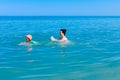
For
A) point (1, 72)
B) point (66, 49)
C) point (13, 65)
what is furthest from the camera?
point (66, 49)

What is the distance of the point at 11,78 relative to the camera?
8.32m

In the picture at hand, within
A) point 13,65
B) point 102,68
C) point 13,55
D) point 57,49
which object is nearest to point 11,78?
point 13,65

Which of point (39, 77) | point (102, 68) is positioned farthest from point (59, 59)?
point (39, 77)

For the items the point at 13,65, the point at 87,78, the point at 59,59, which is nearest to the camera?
the point at 87,78

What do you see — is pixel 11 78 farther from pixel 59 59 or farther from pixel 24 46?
pixel 24 46

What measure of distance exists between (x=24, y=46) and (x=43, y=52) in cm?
205

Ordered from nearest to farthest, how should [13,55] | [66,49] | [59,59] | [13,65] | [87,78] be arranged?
[87,78] < [13,65] < [59,59] < [13,55] < [66,49]

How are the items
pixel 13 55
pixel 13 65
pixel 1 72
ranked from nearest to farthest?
pixel 1 72 → pixel 13 65 → pixel 13 55

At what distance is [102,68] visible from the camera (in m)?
9.61

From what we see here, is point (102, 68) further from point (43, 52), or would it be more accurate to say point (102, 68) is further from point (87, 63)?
point (43, 52)

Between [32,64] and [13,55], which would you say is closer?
[32,64]

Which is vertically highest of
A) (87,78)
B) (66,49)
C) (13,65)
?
(66,49)

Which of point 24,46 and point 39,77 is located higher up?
point 24,46

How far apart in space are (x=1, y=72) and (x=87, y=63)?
3.06m
